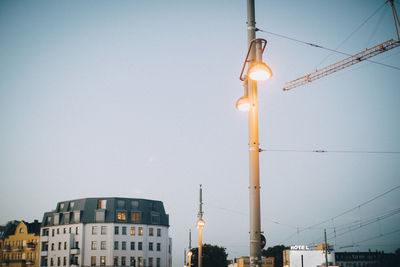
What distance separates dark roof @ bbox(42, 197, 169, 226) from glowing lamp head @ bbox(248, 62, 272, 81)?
74301 mm

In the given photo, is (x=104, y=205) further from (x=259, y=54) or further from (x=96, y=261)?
(x=259, y=54)

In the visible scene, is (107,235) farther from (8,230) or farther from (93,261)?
(8,230)

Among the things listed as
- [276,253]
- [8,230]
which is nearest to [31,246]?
[8,230]

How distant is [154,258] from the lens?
74312 mm

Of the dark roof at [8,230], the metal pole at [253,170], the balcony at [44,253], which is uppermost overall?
the metal pole at [253,170]

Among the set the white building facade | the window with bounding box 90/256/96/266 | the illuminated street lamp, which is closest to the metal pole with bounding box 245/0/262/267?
the illuminated street lamp

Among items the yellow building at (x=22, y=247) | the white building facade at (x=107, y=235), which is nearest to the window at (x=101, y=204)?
the white building facade at (x=107, y=235)

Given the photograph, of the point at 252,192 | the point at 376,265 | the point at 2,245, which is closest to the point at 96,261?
the point at 2,245

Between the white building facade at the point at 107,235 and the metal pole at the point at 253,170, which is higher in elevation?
the metal pole at the point at 253,170

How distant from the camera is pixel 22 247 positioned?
88.8m

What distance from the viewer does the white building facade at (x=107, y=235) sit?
7275 centimetres

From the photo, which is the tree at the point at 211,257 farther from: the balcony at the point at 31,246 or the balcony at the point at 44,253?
the balcony at the point at 31,246

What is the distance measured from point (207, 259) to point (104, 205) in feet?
99.5

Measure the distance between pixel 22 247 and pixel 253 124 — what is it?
10019cm
